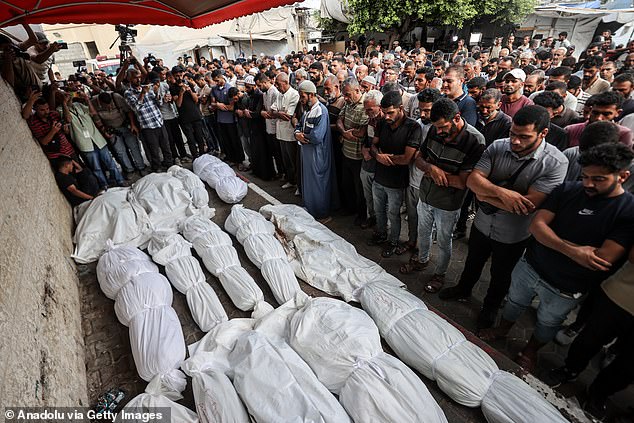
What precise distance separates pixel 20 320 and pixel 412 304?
2.37 metres

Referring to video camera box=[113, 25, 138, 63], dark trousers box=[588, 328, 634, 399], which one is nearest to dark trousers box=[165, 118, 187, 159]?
video camera box=[113, 25, 138, 63]

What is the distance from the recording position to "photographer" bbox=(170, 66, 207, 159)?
5.86 m

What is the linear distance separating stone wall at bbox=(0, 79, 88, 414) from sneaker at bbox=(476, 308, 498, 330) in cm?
295

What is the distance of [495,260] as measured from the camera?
252cm

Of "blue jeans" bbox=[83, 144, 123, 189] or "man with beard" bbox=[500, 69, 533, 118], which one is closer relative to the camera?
"man with beard" bbox=[500, 69, 533, 118]

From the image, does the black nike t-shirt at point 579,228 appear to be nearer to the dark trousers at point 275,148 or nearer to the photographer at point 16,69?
the dark trousers at point 275,148

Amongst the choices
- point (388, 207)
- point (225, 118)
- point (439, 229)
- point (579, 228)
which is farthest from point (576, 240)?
point (225, 118)

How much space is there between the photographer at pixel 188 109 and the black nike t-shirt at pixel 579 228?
590cm

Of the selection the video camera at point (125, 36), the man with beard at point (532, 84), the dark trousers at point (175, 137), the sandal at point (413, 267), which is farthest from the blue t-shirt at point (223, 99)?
the man with beard at point (532, 84)

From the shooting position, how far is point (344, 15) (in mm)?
18312

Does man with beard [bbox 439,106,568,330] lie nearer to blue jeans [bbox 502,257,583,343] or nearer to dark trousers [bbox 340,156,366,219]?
blue jeans [bbox 502,257,583,343]

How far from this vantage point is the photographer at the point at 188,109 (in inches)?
231

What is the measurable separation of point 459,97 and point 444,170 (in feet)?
4.53

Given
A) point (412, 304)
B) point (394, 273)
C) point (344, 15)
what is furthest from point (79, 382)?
point (344, 15)
